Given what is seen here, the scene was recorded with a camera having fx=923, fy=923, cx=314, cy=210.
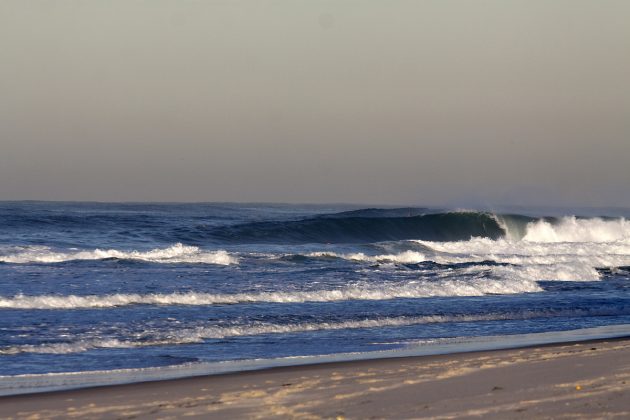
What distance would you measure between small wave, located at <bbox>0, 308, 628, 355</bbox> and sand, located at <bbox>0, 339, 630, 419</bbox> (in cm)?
243

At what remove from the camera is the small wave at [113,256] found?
22.0 meters

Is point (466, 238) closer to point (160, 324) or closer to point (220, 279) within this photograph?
point (220, 279)

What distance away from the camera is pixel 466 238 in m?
41.6

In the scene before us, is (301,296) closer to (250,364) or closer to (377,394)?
(250,364)

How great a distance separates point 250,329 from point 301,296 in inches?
147

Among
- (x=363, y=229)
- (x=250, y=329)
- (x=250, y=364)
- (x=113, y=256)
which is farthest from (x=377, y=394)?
(x=363, y=229)

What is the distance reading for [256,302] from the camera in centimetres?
1524

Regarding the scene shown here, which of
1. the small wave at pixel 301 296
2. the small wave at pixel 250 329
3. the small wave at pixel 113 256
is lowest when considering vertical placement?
the small wave at pixel 250 329

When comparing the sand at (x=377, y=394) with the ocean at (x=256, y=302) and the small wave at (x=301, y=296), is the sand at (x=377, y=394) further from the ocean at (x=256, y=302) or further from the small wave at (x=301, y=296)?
the small wave at (x=301, y=296)

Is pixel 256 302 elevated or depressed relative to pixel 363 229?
depressed

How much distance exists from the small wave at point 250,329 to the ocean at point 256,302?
0.10 feet

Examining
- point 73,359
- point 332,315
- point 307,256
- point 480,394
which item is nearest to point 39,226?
point 307,256

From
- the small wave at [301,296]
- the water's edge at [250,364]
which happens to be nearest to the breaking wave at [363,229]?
the small wave at [301,296]

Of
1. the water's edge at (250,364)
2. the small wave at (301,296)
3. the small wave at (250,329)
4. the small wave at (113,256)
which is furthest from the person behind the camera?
the small wave at (113,256)
